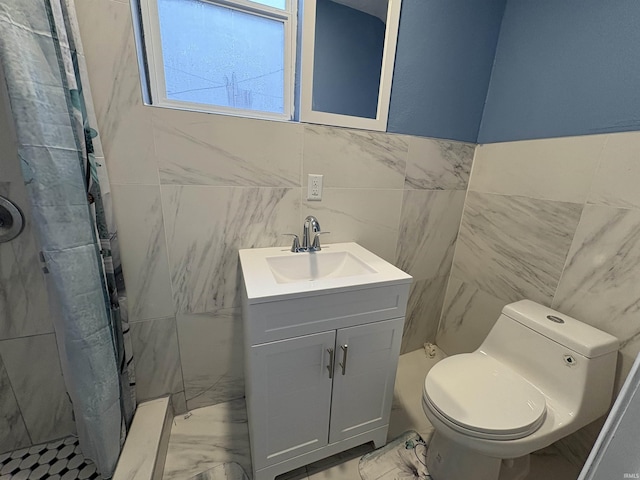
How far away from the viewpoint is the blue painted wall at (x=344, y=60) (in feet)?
4.67

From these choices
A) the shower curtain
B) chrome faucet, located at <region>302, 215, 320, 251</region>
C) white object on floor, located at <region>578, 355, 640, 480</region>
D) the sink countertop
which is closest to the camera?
white object on floor, located at <region>578, 355, 640, 480</region>

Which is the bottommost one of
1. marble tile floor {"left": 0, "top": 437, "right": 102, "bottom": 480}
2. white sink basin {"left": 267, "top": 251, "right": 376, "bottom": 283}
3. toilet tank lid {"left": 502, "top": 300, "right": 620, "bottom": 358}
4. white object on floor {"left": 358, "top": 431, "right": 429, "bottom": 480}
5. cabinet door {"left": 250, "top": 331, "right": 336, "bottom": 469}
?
white object on floor {"left": 358, "top": 431, "right": 429, "bottom": 480}

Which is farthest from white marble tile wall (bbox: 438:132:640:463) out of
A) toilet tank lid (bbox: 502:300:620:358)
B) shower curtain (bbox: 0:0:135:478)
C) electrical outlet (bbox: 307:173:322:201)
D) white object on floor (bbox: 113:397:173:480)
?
shower curtain (bbox: 0:0:135:478)

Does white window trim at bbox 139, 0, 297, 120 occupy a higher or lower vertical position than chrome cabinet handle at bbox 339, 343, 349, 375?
higher

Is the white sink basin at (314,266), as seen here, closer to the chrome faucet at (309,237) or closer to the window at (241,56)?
the chrome faucet at (309,237)

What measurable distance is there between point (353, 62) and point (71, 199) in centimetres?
154

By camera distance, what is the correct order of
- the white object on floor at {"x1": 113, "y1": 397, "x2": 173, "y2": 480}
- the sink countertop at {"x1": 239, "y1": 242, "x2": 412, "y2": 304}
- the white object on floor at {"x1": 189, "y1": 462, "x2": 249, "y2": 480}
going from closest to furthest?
the sink countertop at {"x1": 239, "y1": 242, "x2": 412, "y2": 304}, the white object on floor at {"x1": 113, "y1": 397, "x2": 173, "y2": 480}, the white object on floor at {"x1": 189, "y1": 462, "x2": 249, "y2": 480}

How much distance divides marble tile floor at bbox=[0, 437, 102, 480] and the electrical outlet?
4.76 feet

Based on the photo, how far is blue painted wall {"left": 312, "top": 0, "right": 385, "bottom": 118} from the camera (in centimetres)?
142

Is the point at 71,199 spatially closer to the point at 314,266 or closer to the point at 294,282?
the point at 294,282

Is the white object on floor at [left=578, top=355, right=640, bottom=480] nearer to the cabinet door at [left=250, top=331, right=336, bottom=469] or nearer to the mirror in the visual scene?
the cabinet door at [left=250, top=331, right=336, bottom=469]

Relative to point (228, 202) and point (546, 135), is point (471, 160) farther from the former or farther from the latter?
point (228, 202)

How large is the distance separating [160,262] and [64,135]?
21.2 inches

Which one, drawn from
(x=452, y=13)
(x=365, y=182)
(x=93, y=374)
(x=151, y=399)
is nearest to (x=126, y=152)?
(x=93, y=374)
